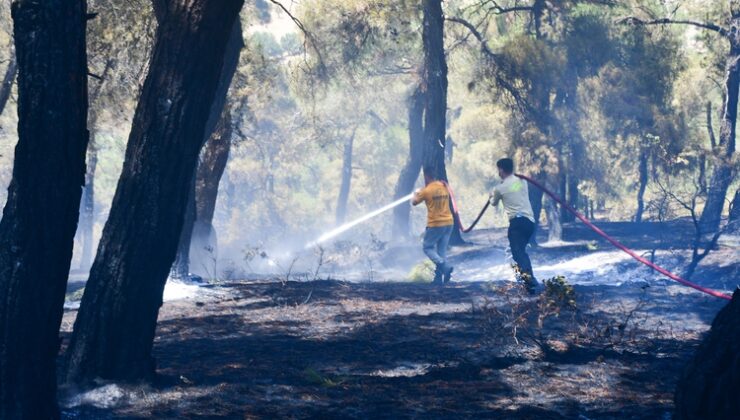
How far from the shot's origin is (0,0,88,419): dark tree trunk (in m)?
5.48

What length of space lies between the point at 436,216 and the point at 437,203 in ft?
0.70

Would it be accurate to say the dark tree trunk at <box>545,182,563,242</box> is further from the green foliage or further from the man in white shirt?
the man in white shirt

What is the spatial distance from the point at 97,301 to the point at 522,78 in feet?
65.1

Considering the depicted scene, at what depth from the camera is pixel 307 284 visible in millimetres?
14094

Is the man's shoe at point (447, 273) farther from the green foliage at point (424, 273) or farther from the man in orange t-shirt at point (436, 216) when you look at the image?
the green foliage at point (424, 273)

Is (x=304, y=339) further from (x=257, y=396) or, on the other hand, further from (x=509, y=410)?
(x=509, y=410)

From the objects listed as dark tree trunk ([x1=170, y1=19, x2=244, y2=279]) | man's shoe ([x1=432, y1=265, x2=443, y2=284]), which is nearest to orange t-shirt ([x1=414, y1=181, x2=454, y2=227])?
man's shoe ([x1=432, y1=265, x2=443, y2=284])

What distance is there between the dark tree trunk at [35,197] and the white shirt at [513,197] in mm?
8321

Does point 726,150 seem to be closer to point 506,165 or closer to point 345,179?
point 506,165

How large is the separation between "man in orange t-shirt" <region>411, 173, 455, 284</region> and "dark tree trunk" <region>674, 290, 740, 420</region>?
10001 mm

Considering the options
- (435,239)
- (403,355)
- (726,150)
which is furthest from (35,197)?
(726,150)

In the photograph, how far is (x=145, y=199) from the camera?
6.72 metres

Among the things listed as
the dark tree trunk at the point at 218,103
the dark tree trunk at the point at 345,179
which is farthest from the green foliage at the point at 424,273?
the dark tree trunk at the point at 345,179

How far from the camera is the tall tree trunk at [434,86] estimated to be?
23000 mm
